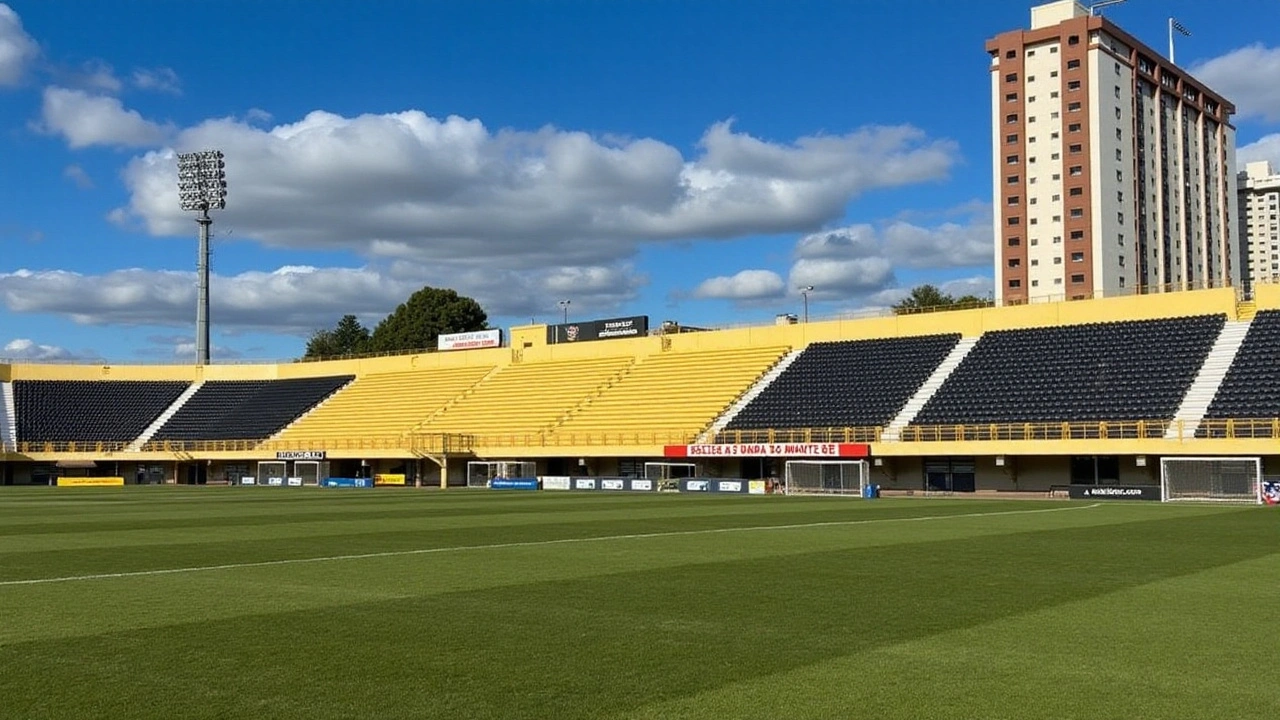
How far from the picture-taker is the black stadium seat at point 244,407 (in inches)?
3226

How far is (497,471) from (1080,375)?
Answer: 31993 mm

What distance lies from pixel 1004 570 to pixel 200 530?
1849cm

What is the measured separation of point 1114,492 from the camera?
144 ft

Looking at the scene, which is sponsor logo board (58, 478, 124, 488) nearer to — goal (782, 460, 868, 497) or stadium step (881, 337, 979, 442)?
goal (782, 460, 868, 497)

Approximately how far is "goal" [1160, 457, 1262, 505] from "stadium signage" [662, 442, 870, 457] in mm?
13205

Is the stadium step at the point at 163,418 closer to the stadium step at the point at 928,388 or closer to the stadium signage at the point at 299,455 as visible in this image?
the stadium signage at the point at 299,455

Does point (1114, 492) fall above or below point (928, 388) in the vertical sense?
below

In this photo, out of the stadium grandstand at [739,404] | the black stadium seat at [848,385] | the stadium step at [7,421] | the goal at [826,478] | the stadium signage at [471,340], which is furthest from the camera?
the stadium signage at [471,340]

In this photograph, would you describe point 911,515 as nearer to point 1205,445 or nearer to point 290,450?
point 1205,445

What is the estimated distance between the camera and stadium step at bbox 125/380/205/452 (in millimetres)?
81625

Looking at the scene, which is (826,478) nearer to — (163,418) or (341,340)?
(163,418)

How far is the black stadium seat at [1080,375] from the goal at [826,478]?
4.17 meters

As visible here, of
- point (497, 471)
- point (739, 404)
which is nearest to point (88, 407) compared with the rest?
point (497, 471)

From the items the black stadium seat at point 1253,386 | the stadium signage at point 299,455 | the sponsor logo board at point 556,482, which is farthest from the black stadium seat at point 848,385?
the stadium signage at point 299,455
